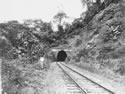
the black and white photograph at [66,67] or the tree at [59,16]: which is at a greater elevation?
the tree at [59,16]

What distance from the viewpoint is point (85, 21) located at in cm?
5341

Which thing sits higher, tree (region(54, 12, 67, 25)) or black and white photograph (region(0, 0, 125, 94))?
tree (region(54, 12, 67, 25))

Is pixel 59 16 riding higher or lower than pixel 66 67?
higher

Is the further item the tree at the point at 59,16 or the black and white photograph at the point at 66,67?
the tree at the point at 59,16

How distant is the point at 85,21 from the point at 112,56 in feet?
126

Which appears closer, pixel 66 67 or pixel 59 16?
pixel 66 67

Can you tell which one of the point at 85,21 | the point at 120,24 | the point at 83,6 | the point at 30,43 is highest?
the point at 83,6

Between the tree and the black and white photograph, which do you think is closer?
the black and white photograph

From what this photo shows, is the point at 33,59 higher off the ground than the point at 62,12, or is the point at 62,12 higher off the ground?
the point at 62,12

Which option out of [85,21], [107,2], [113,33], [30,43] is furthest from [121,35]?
[85,21]

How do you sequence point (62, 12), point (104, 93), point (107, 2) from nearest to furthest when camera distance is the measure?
point (104, 93)
point (107, 2)
point (62, 12)

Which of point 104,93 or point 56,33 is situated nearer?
point 104,93

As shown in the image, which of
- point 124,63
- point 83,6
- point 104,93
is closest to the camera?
point 104,93

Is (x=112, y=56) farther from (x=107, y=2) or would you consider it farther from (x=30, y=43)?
(x=107, y=2)
